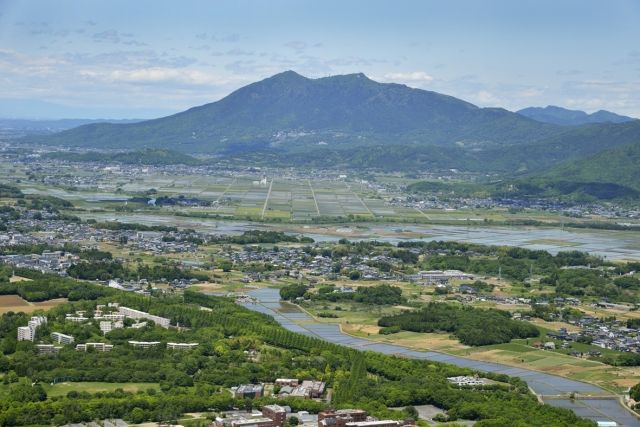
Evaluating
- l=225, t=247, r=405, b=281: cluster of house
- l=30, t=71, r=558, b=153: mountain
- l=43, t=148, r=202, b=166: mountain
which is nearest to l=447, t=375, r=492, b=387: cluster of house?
l=225, t=247, r=405, b=281: cluster of house

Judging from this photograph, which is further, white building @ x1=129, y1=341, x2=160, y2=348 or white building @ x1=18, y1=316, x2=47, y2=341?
white building @ x1=18, y1=316, x2=47, y2=341

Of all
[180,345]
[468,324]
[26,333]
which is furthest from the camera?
[468,324]

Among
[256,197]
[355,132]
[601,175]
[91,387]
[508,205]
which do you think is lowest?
[91,387]

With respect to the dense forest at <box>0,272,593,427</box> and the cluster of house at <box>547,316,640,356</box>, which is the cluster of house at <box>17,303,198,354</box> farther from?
the cluster of house at <box>547,316,640,356</box>

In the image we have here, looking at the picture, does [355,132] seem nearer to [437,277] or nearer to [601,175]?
[601,175]

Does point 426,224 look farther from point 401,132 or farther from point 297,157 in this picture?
point 401,132

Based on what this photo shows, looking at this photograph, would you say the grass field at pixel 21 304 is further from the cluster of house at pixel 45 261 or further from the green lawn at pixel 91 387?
the green lawn at pixel 91 387

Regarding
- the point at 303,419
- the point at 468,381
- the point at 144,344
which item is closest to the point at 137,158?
the point at 144,344
